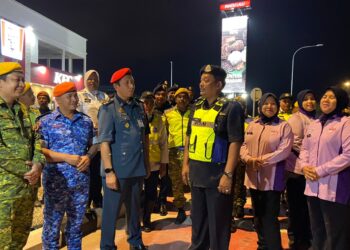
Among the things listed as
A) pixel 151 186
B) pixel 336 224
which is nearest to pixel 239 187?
pixel 151 186

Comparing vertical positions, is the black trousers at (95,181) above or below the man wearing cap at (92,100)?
below

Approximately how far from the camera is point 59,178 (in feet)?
10.8

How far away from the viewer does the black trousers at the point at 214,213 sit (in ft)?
10.9

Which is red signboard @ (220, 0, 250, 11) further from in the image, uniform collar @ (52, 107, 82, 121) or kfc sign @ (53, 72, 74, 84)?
uniform collar @ (52, 107, 82, 121)

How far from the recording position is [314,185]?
3404 mm

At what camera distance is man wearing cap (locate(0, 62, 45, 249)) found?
2738mm

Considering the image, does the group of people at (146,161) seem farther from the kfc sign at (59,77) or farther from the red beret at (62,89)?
the kfc sign at (59,77)

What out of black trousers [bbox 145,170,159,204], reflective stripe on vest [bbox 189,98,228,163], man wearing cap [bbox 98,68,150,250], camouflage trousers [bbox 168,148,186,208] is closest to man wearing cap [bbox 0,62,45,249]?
man wearing cap [bbox 98,68,150,250]

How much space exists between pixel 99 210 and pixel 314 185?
9.96 ft

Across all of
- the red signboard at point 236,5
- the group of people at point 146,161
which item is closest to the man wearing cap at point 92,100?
the group of people at point 146,161

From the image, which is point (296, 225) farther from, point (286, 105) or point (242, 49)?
point (242, 49)

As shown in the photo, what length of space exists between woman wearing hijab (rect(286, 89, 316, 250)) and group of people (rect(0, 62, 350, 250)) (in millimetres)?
301

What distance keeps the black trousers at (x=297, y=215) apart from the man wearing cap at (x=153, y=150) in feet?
6.08

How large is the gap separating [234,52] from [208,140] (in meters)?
29.5
